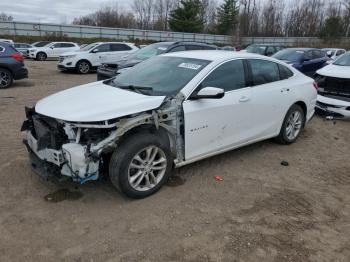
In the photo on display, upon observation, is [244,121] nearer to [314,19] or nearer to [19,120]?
[19,120]

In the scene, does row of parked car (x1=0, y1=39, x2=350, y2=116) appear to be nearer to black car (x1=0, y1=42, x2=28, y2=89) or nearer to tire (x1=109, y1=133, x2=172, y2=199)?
black car (x1=0, y1=42, x2=28, y2=89)

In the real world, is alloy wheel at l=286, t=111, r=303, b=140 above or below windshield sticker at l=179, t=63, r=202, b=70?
below

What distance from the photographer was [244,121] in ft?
16.6

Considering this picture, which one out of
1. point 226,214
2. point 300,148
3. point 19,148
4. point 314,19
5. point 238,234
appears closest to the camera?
point 238,234

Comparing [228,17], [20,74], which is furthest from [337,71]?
[228,17]

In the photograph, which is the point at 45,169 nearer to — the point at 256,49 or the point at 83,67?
the point at 83,67

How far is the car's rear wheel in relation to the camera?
17.5 metres

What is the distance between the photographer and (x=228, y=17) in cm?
6206

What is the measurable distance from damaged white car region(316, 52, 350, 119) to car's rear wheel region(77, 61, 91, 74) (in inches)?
479

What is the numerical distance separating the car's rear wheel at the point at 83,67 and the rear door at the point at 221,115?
13845 mm

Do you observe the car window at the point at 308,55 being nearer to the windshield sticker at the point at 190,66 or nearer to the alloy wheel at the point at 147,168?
the windshield sticker at the point at 190,66

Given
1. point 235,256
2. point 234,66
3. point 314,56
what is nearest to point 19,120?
point 234,66

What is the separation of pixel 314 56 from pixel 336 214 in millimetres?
11982

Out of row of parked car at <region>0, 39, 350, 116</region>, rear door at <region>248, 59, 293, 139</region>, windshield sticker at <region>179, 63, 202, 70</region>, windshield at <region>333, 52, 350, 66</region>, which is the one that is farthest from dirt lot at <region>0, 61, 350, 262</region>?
windshield at <region>333, 52, 350, 66</region>
